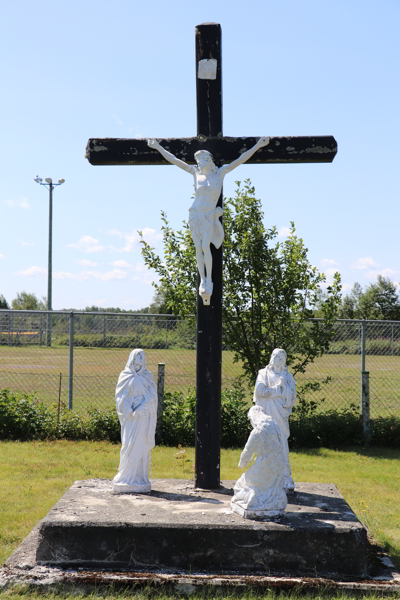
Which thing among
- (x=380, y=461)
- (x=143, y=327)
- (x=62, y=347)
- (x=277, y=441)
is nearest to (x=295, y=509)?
(x=277, y=441)

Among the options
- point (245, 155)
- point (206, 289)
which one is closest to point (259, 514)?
point (206, 289)

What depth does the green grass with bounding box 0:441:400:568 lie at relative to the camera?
7500mm

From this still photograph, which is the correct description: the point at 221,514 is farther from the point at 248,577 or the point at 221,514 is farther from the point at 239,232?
the point at 239,232

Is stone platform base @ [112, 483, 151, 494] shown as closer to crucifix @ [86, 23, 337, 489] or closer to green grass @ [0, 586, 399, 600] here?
crucifix @ [86, 23, 337, 489]

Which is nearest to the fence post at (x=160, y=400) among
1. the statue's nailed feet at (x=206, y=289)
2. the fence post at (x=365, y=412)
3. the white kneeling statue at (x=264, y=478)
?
the fence post at (x=365, y=412)

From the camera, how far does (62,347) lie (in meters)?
13.2

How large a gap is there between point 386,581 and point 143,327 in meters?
8.05

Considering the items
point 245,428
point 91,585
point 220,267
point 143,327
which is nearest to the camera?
point 91,585

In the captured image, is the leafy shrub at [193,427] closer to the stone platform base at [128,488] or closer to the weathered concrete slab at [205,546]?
the stone platform base at [128,488]

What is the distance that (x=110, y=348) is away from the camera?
12.9 m

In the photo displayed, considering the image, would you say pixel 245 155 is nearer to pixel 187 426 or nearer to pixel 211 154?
pixel 211 154

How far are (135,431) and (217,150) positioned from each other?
2970mm

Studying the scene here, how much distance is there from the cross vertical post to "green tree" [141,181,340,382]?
15.8ft

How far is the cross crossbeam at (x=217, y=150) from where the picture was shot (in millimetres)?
6805
